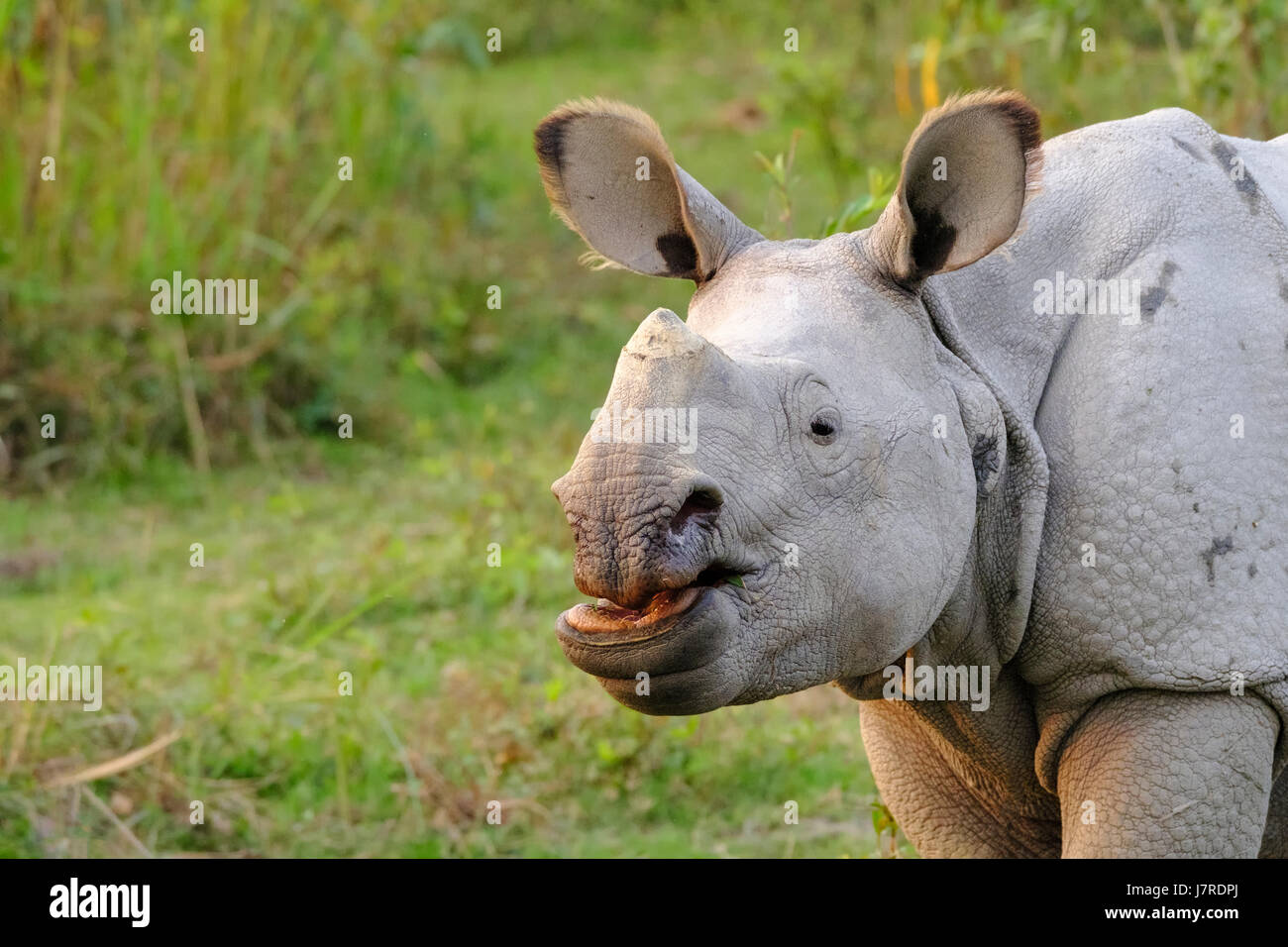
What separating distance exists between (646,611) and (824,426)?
1.43 ft

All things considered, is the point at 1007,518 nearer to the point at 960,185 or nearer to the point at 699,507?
the point at 960,185

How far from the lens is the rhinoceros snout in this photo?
8.77 ft

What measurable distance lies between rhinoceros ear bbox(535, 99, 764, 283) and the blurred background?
0.67 metres

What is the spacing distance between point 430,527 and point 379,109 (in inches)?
125

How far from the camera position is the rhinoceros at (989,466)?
9.21 ft

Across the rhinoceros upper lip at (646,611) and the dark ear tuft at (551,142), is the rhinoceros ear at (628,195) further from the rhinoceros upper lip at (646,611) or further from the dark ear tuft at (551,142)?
the rhinoceros upper lip at (646,611)

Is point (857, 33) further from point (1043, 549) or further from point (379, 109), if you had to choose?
point (1043, 549)

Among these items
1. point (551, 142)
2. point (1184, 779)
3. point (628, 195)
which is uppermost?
point (551, 142)

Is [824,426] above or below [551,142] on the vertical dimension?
below

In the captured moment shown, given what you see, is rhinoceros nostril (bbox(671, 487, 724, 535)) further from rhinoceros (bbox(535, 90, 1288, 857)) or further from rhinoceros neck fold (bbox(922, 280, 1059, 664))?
rhinoceros neck fold (bbox(922, 280, 1059, 664))

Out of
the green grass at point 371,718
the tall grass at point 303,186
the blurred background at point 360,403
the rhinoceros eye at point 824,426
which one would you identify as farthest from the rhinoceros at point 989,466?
the tall grass at point 303,186

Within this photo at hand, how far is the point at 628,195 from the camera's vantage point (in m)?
3.51

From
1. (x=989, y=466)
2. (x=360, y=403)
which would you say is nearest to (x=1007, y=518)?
(x=989, y=466)
